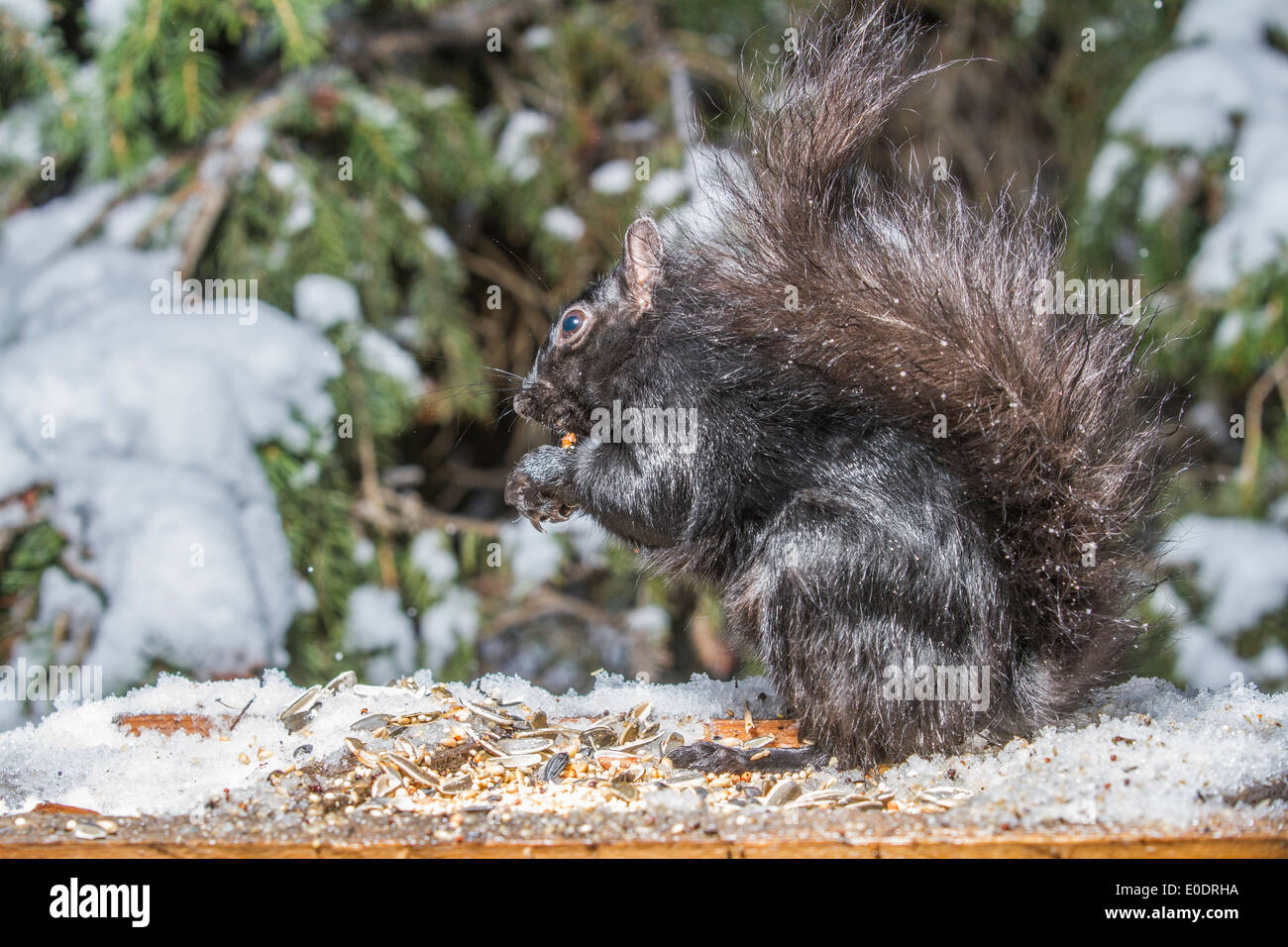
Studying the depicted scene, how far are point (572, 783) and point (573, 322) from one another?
2.41 ft

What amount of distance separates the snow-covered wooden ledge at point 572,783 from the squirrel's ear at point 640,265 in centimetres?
62

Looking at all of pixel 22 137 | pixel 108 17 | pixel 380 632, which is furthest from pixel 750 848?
pixel 22 137

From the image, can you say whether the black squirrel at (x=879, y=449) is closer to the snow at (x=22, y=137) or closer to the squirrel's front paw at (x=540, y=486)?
the squirrel's front paw at (x=540, y=486)

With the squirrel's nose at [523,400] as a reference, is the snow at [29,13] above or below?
above

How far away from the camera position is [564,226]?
8.93 ft

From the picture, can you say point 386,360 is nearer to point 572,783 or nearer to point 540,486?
point 540,486

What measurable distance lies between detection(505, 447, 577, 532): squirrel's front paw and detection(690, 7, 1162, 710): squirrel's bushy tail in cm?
37

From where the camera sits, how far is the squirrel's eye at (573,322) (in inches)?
68.7

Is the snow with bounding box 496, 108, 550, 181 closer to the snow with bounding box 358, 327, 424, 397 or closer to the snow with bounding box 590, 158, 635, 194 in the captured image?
the snow with bounding box 590, 158, 635, 194

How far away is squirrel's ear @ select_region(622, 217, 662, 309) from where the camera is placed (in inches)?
67.7

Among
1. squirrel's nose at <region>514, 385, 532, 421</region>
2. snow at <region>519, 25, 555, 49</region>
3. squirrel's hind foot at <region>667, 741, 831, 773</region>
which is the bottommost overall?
squirrel's hind foot at <region>667, 741, 831, 773</region>

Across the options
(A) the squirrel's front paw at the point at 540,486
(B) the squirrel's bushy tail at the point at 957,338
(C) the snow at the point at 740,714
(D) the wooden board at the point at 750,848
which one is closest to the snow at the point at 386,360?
(A) the squirrel's front paw at the point at 540,486

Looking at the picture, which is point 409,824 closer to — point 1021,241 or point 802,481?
point 802,481

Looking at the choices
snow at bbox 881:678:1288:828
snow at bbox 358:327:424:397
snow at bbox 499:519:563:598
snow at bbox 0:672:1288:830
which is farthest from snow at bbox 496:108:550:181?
snow at bbox 881:678:1288:828
